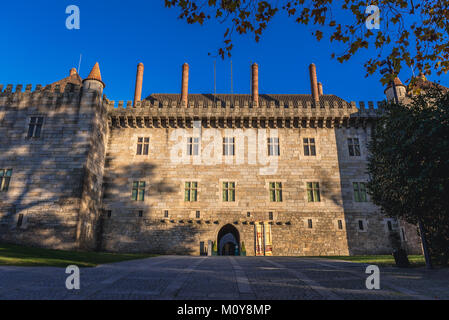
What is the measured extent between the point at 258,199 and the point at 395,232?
10.7 m

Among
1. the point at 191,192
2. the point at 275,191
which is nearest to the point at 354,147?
the point at 275,191

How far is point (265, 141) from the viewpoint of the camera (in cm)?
2292

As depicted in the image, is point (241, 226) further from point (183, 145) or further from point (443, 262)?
point (443, 262)

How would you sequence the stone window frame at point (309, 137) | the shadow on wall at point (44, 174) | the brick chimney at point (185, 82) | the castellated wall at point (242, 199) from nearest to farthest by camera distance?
1. the shadow on wall at point (44, 174)
2. the castellated wall at point (242, 199)
3. the stone window frame at point (309, 137)
4. the brick chimney at point (185, 82)

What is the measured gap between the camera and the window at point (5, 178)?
18.5 meters

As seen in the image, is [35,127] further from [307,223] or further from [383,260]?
[383,260]

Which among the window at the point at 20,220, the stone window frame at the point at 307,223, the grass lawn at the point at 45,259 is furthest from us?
the stone window frame at the point at 307,223

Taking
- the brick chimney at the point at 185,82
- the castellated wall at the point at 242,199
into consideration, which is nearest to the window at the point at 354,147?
the castellated wall at the point at 242,199

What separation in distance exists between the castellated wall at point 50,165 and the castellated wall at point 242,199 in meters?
2.19

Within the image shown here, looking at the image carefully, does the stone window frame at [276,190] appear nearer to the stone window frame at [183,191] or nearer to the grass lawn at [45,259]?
the stone window frame at [183,191]

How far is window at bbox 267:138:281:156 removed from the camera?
74.6 feet

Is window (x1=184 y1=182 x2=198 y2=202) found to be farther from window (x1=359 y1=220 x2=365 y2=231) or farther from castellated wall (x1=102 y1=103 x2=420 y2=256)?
window (x1=359 y1=220 x2=365 y2=231)

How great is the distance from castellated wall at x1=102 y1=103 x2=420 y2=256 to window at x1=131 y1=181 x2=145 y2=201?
0.31 metres

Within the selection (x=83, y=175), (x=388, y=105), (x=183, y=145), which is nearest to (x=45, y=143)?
(x=83, y=175)
